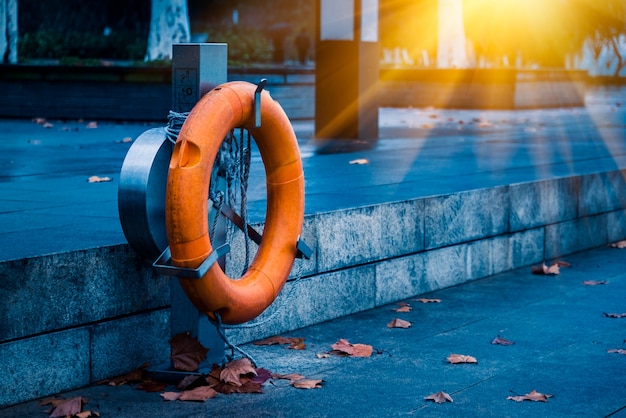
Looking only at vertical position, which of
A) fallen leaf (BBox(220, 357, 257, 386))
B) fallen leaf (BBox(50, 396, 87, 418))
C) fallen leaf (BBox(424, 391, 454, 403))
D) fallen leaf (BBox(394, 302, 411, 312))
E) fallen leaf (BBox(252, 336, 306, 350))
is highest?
fallen leaf (BBox(220, 357, 257, 386))

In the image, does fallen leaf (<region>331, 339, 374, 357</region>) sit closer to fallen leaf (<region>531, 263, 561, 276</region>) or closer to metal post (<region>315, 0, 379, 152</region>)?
fallen leaf (<region>531, 263, 561, 276</region>)

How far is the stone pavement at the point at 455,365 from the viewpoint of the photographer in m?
4.88

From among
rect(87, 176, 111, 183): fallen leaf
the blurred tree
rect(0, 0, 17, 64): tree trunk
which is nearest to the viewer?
rect(87, 176, 111, 183): fallen leaf

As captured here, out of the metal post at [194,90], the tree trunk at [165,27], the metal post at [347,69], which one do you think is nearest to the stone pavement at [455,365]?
the metal post at [194,90]

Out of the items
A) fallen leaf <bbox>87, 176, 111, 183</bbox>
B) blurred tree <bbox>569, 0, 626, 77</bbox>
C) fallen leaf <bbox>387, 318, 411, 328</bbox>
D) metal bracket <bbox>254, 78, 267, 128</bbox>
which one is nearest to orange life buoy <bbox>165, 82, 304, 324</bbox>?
metal bracket <bbox>254, 78, 267, 128</bbox>

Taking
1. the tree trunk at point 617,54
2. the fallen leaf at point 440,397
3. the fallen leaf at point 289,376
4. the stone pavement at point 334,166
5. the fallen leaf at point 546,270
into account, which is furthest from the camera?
the tree trunk at point 617,54

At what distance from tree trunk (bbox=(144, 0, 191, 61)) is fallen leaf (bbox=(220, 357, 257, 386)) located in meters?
20.1

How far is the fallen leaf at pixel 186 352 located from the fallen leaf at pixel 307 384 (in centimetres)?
47

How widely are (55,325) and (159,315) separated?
70 centimetres

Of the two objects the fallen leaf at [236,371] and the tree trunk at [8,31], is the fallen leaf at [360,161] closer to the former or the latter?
the fallen leaf at [236,371]

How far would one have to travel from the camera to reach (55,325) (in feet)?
16.1

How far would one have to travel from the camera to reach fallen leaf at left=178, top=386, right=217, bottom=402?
496 cm

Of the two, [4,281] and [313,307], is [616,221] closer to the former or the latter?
[313,307]

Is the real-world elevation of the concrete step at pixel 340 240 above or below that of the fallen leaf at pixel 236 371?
above
